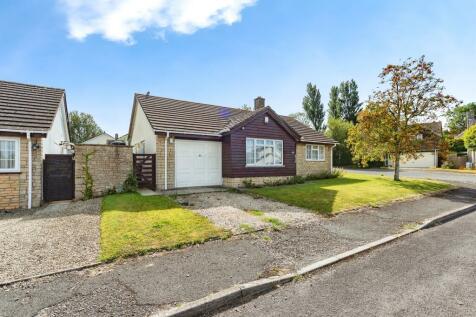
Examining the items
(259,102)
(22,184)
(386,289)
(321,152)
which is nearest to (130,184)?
(22,184)

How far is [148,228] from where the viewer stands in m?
6.98

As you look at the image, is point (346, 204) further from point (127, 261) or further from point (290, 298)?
point (127, 261)

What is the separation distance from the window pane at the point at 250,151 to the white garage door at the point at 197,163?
1776mm

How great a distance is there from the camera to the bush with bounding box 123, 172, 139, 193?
502 inches

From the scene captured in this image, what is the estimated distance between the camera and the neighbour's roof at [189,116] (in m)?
14.7

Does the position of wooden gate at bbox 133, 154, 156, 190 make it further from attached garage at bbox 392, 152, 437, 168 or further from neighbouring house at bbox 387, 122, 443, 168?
attached garage at bbox 392, 152, 437, 168

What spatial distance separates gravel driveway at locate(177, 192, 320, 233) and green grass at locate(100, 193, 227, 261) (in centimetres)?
57

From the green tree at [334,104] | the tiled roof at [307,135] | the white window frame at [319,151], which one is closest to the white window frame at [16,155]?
the tiled roof at [307,135]

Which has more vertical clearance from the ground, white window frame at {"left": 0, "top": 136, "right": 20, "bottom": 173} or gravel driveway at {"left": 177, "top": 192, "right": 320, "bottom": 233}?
white window frame at {"left": 0, "top": 136, "right": 20, "bottom": 173}

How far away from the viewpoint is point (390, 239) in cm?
662

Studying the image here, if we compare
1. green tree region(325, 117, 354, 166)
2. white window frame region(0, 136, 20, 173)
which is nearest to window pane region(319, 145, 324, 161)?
green tree region(325, 117, 354, 166)

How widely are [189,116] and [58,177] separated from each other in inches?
321

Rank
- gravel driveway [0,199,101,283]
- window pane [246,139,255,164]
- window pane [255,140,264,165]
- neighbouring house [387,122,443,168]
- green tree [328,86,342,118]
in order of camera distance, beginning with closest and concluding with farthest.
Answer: gravel driveway [0,199,101,283], window pane [246,139,255,164], window pane [255,140,264,165], neighbouring house [387,122,443,168], green tree [328,86,342,118]

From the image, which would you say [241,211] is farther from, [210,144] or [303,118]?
[303,118]
